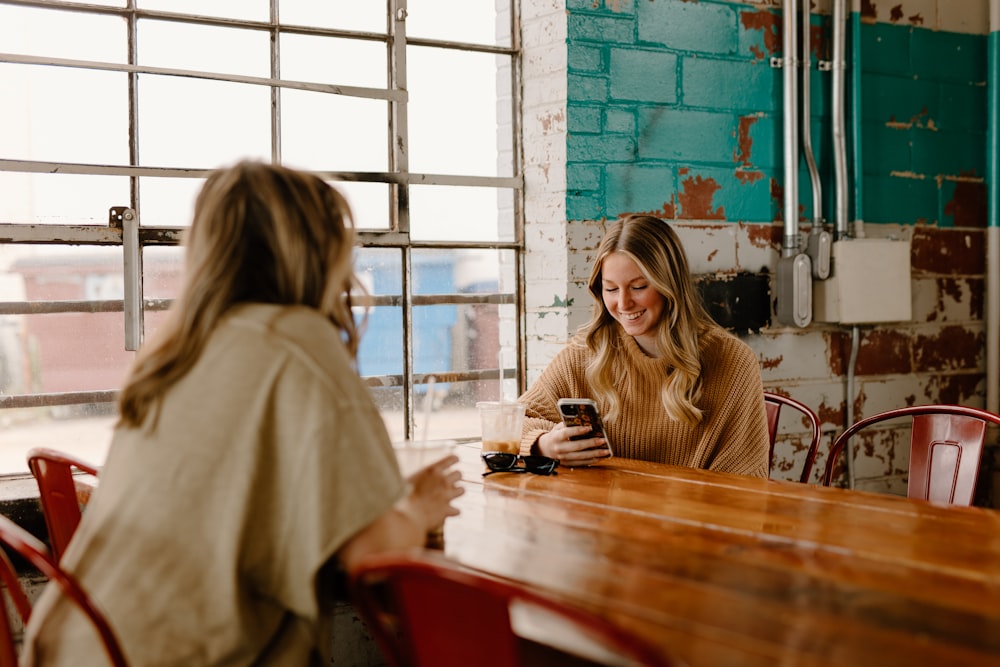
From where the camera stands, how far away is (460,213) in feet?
10.1

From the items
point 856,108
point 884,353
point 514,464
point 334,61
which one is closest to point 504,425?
point 514,464

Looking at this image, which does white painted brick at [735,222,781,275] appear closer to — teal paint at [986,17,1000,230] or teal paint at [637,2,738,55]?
teal paint at [637,2,738,55]

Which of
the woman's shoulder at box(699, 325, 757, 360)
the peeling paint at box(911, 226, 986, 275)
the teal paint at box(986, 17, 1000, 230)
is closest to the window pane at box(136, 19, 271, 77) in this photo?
the woman's shoulder at box(699, 325, 757, 360)

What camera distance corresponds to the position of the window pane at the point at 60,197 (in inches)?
97.8

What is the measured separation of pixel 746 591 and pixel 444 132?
83.0 inches

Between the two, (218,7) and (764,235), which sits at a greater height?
(218,7)

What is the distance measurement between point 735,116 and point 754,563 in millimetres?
2139

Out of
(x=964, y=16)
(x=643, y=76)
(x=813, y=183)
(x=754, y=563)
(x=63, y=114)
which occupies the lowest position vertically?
(x=754, y=563)

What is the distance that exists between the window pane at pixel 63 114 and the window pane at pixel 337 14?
516 mm

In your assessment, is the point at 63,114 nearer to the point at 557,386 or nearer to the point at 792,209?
the point at 557,386

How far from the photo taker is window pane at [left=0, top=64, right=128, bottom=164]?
2506 millimetres

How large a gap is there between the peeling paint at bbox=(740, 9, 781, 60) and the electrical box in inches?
27.1

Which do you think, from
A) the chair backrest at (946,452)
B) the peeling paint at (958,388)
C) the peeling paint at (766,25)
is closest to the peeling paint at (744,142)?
the peeling paint at (766,25)

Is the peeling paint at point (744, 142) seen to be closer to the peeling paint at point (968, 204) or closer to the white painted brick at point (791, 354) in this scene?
the white painted brick at point (791, 354)
